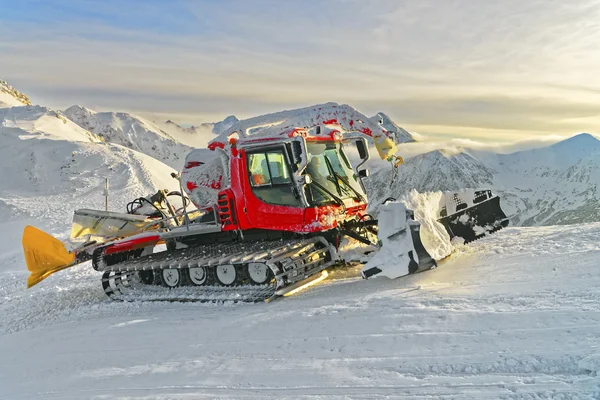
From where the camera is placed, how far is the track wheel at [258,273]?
8203 millimetres

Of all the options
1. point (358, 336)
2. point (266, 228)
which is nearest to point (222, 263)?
point (266, 228)

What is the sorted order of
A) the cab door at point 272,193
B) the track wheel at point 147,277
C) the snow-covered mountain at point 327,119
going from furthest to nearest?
the track wheel at point 147,277, the snow-covered mountain at point 327,119, the cab door at point 272,193

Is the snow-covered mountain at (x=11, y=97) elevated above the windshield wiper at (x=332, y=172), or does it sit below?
above

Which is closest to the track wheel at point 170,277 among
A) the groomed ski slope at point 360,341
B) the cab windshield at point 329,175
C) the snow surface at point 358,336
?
the snow surface at point 358,336

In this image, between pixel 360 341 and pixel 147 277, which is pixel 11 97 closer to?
pixel 147 277

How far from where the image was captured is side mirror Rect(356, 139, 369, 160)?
30.9ft

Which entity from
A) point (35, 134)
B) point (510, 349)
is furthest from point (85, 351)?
point (35, 134)

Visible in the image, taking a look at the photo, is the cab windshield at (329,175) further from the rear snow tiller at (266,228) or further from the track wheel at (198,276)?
the track wheel at (198,276)

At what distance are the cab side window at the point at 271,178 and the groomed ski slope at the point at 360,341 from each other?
5.25 feet

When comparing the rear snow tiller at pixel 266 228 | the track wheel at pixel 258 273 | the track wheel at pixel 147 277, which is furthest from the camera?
the track wheel at pixel 147 277

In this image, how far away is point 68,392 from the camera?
5094mm

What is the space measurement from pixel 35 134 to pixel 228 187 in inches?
1104

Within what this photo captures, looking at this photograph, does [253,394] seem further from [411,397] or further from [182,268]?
[182,268]

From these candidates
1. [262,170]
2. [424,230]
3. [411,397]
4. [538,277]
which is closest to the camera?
[411,397]
